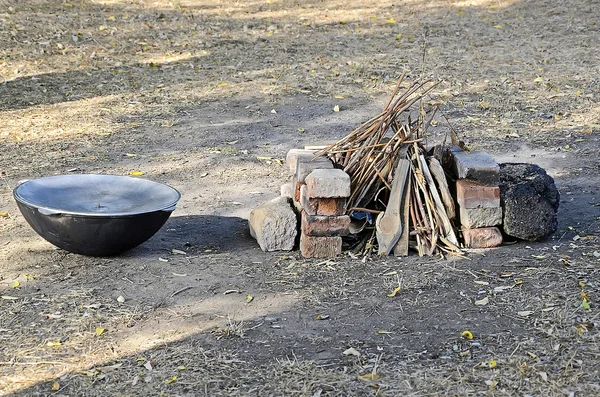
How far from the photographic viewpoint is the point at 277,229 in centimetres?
485

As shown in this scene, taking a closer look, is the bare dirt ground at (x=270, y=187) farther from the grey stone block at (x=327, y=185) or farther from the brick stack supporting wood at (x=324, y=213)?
the grey stone block at (x=327, y=185)

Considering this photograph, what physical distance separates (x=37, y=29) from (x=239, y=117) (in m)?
4.03

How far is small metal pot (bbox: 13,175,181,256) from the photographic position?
4383 millimetres

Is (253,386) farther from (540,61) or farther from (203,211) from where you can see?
(540,61)

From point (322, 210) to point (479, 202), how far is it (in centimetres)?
93

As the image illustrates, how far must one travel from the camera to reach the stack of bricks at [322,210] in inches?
182

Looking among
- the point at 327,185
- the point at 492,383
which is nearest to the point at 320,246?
the point at 327,185

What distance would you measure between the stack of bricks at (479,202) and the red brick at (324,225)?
28.0 inches

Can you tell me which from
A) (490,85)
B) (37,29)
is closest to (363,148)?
(490,85)

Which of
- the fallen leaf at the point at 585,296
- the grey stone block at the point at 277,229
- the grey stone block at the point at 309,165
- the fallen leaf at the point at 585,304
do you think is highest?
the grey stone block at the point at 309,165

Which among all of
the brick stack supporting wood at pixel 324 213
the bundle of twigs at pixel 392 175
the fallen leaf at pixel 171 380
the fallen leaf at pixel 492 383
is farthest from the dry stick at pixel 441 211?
the fallen leaf at pixel 171 380

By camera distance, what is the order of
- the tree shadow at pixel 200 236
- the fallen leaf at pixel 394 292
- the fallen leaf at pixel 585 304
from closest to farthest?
the fallen leaf at pixel 585 304 < the fallen leaf at pixel 394 292 < the tree shadow at pixel 200 236

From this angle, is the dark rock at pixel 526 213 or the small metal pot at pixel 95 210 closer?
the small metal pot at pixel 95 210

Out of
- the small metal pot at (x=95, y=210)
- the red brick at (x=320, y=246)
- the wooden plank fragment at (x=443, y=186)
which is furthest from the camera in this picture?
the wooden plank fragment at (x=443, y=186)
